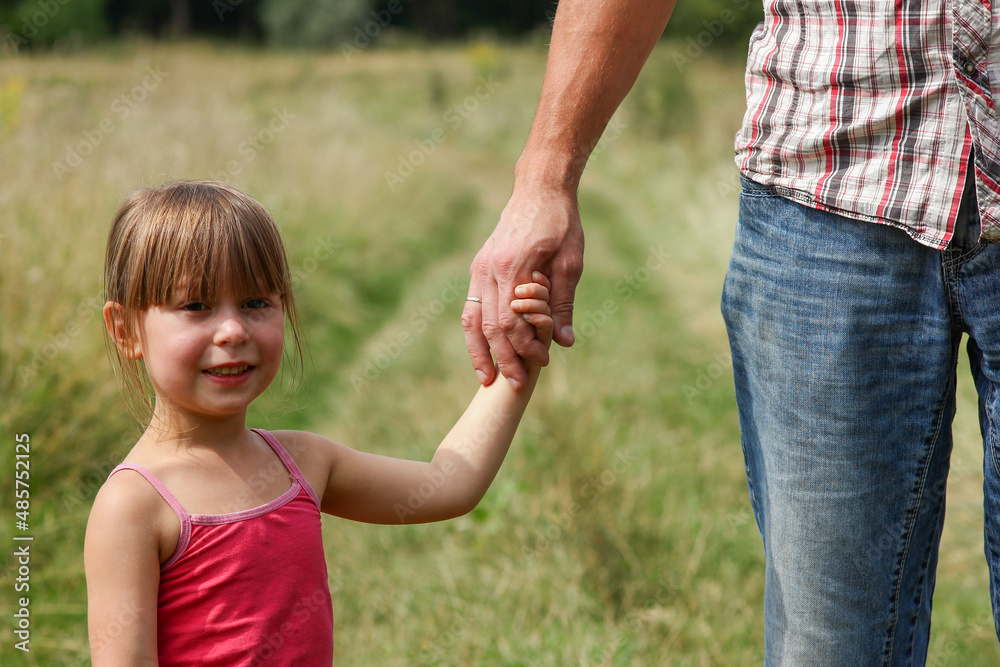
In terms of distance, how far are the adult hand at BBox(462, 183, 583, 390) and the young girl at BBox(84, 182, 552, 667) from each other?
0.34 metres

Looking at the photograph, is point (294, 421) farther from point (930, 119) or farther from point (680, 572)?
point (930, 119)

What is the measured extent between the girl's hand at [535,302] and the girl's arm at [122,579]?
647mm

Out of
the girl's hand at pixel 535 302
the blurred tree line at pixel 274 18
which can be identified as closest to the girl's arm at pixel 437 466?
the girl's hand at pixel 535 302

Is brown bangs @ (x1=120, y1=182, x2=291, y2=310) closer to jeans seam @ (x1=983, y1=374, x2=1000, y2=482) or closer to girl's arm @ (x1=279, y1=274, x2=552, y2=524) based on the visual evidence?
girl's arm @ (x1=279, y1=274, x2=552, y2=524)

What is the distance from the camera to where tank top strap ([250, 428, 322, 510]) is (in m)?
1.35

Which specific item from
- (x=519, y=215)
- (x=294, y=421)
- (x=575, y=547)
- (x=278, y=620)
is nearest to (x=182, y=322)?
(x=278, y=620)

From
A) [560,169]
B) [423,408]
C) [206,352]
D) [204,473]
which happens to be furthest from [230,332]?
[423,408]

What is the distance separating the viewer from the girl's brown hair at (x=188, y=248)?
127 centimetres

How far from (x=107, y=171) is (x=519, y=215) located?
4605mm

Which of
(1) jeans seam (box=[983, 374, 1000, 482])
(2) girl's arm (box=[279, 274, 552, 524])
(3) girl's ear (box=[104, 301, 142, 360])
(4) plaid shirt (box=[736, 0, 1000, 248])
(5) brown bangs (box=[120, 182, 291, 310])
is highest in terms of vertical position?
(4) plaid shirt (box=[736, 0, 1000, 248])

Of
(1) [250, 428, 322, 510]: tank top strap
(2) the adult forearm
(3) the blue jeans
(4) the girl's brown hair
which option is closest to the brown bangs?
(4) the girl's brown hair

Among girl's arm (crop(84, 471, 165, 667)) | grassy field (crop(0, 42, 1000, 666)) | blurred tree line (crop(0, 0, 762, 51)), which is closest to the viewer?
girl's arm (crop(84, 471, 165, 667))

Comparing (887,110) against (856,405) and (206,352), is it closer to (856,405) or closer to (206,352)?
(856,405)

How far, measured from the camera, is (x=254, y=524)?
1.26 meters
